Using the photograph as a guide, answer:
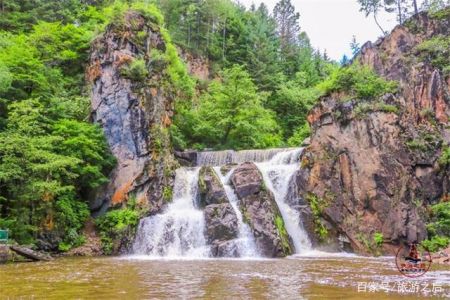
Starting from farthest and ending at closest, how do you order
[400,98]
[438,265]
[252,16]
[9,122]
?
1. [252,16]
2. [400,98]
3. [9,122]
4. [438,265]

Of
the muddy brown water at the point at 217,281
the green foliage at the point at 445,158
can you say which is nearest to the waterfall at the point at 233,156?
the green foliage at the point at 445,158

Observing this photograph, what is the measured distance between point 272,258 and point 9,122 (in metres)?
16.8

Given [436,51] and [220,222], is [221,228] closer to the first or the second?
[220,222]

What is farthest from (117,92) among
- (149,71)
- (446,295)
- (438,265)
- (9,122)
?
(446,295)

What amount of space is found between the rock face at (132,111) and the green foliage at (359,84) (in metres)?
12.0

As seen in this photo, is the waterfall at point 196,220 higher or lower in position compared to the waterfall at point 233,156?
lower

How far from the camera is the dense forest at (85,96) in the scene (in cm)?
2462

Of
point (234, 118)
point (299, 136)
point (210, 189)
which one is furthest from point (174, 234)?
point (299, 136)

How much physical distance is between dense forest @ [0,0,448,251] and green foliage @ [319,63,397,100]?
0.22ft

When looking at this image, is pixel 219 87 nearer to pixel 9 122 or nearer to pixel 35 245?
pixel 9 122

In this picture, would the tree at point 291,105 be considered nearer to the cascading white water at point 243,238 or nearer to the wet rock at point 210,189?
the wet rock at point 210,189

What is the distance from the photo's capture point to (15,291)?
12.2m

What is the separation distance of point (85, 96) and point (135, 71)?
4855 mm

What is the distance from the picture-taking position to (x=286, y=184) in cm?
2867
